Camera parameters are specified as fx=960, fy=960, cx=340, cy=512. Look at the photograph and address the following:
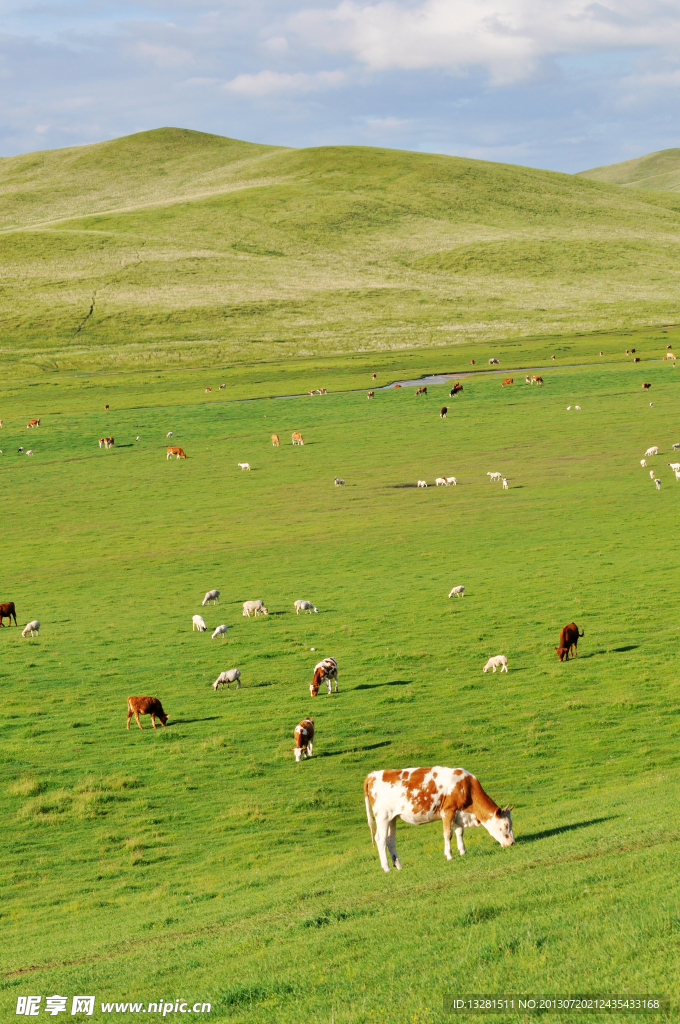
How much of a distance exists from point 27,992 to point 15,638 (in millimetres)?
23749

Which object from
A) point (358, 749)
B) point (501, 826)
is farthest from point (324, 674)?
point (501, 826)

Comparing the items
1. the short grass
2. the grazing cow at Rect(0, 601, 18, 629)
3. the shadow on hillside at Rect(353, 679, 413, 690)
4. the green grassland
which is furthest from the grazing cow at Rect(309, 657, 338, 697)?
the green grassland

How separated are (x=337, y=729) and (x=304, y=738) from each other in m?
1.66

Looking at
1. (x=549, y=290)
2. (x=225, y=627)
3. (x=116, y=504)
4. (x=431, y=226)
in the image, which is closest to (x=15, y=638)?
(x=225, y=627)

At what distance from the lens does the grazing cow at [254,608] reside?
34719 mm

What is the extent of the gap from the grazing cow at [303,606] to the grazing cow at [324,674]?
750 centimetres

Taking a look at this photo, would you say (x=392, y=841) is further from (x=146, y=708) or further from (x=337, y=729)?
(x=146, y=708)

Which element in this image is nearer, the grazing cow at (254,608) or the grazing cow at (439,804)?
the grazing cow at (439,804)

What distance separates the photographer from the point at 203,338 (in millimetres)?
125688

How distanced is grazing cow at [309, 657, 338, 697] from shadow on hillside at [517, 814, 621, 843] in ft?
37.5

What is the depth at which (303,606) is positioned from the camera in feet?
113

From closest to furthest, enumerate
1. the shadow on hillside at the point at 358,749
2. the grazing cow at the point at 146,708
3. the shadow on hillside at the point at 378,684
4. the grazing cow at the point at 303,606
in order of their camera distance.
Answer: the shadow on hillside at the point at 358,749 < the grazing cow at the point at 146,708 < the shadow on hillside at the point at 378,684 < the grazing cow at the point at 303,606

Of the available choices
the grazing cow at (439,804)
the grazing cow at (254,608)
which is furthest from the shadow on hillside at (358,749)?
the grazing cow at (254,608)

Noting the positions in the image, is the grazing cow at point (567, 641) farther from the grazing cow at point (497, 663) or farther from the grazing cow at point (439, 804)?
the grazing cow at point (439, 804)
